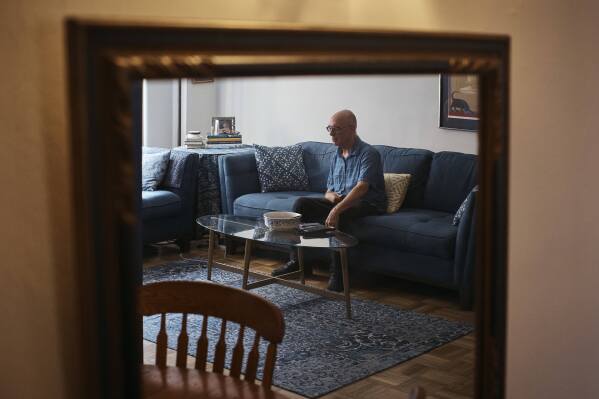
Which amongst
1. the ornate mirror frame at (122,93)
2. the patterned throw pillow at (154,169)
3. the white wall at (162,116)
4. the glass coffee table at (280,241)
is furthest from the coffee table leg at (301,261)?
the ornate mirror frame at (122,93)

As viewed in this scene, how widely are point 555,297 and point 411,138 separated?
2.71 m

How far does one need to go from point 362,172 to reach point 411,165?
28 cm

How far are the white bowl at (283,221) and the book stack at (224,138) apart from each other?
4.76 ft

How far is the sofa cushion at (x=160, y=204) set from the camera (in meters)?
3.92

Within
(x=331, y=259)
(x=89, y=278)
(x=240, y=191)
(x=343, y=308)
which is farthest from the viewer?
(x=240, y=191)

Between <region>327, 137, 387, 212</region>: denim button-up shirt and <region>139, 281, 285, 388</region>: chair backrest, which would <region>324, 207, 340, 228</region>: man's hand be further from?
<region>139, 281, 285, 388</region>: chair backrest

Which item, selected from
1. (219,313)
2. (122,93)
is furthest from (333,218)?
(122,93)

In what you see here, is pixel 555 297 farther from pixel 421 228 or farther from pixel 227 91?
pixel 227 91

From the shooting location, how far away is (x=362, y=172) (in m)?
3.50

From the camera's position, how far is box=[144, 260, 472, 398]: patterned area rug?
98.8 inches

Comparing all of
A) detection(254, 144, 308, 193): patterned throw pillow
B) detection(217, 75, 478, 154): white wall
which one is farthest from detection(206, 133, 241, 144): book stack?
detection(254, 144, 308, 193): patterned throw pillow

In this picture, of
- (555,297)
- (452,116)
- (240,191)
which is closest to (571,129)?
(555,297)

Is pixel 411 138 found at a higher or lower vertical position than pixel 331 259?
higher

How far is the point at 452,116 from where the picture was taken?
3871mm
